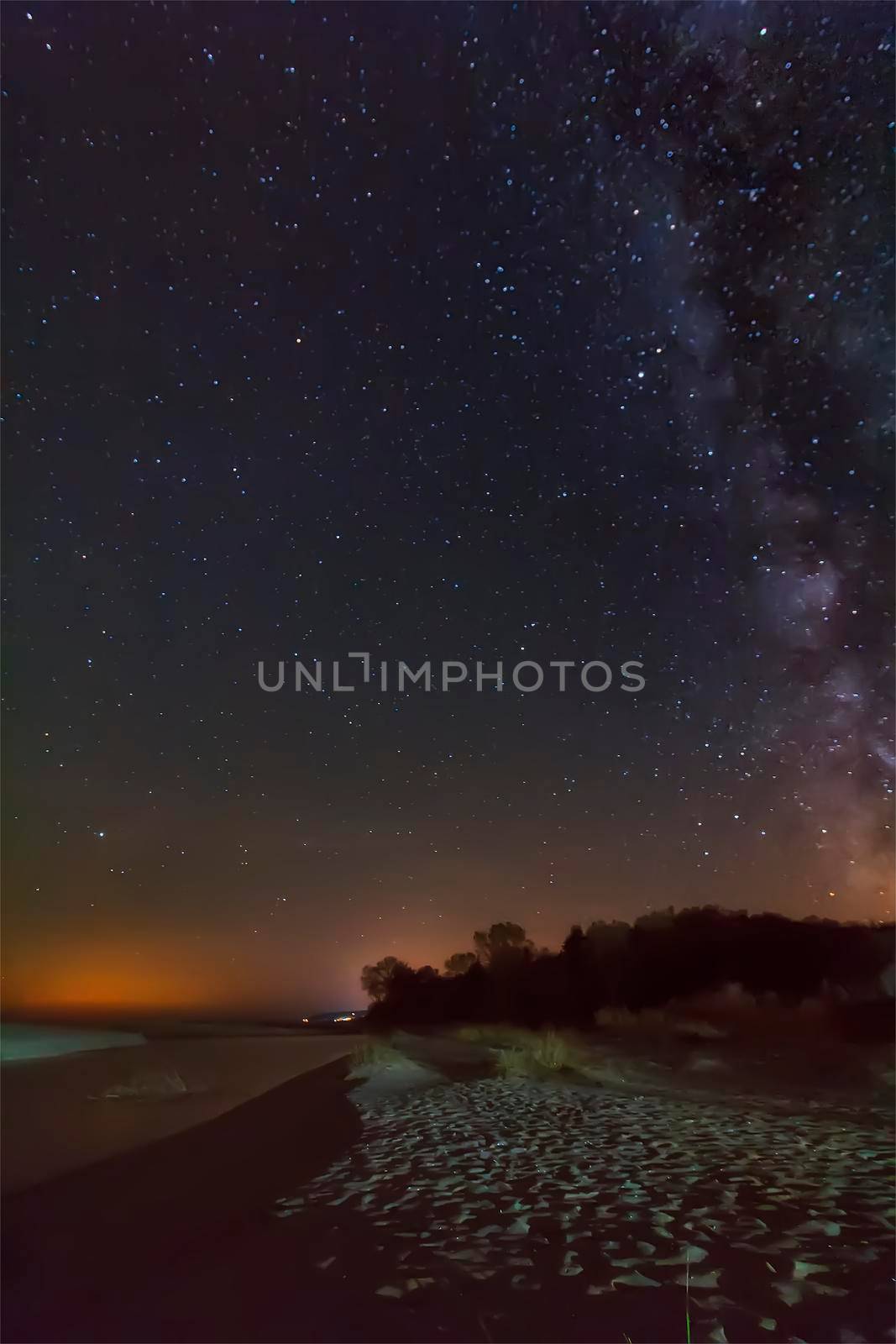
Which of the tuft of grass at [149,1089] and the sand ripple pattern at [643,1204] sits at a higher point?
the tuft of grass at [149,1089]

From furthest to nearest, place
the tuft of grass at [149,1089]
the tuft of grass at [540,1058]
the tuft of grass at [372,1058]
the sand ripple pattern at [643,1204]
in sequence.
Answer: the tuft of grass at [372,1058] < the tuft of grass at [540,1058] < the tuft of grass at [149,1089] < the sand ripple pattern at [643,1204]

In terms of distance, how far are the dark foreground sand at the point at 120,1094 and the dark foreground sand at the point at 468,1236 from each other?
0.53 m

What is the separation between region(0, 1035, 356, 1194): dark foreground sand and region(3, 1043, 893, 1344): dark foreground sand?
0.53 metres

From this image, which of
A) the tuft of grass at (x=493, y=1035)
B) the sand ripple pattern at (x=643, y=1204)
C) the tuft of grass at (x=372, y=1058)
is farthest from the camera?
the tuft of grass at (x=493, y=1035)

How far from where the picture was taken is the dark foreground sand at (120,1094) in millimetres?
6676

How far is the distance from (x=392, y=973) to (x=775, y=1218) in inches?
455

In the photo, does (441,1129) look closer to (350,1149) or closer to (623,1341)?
(350,1149)

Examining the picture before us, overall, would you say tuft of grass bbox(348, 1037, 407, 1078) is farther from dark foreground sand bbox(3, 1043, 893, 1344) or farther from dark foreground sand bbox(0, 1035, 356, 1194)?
dark foreground sand bbox(3, 1043, 893, 1344)

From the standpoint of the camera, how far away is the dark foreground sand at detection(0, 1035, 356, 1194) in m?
6.68

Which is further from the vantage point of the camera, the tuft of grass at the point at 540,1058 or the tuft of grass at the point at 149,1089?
the tuft of grass at the point at 540,1058

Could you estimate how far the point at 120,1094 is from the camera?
29.9 ft

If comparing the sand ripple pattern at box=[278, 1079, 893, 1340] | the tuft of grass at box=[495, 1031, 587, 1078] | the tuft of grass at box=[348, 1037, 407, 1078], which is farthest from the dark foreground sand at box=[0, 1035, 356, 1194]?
the tuft of grass at box=[495, 1031, 587, 1078]

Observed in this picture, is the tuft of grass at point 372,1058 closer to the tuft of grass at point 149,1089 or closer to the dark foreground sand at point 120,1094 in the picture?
the dark foreground sand at point 120,1094

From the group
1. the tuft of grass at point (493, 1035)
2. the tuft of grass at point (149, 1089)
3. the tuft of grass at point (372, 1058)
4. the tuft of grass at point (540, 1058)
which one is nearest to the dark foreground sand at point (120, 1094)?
the tuft of grass at point (149, 1089)
